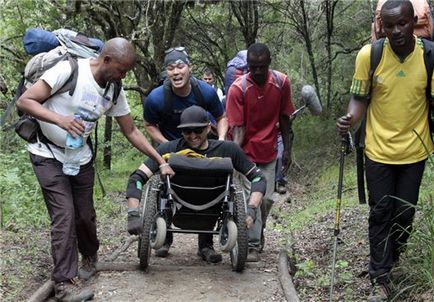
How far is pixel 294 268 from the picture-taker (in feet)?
19.7

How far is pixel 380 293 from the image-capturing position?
4.71 meters

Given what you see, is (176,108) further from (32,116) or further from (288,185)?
(288,185)

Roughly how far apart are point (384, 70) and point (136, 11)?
10734 millimetres

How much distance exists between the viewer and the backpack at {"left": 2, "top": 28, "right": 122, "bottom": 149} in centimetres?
477

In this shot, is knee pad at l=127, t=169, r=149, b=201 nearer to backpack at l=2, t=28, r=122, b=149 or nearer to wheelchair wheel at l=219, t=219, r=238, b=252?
backpack at l=2, t=28, r=122, b=149

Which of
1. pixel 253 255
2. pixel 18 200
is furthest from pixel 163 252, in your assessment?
pixel 18 200

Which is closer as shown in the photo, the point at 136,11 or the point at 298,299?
the point at 298,299

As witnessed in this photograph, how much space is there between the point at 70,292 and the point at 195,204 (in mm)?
1291

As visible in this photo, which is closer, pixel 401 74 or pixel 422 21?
pixel 401 74

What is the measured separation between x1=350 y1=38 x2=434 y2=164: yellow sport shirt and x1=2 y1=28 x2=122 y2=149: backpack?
2106 millimetres

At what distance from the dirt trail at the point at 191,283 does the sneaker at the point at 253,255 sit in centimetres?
6

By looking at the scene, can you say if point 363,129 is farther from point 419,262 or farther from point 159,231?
point 159,231

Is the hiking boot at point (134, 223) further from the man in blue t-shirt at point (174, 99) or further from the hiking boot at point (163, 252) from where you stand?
the hiking boot at point (163, 252)

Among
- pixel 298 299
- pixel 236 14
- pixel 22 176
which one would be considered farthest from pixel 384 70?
Result: pixel 236 14
